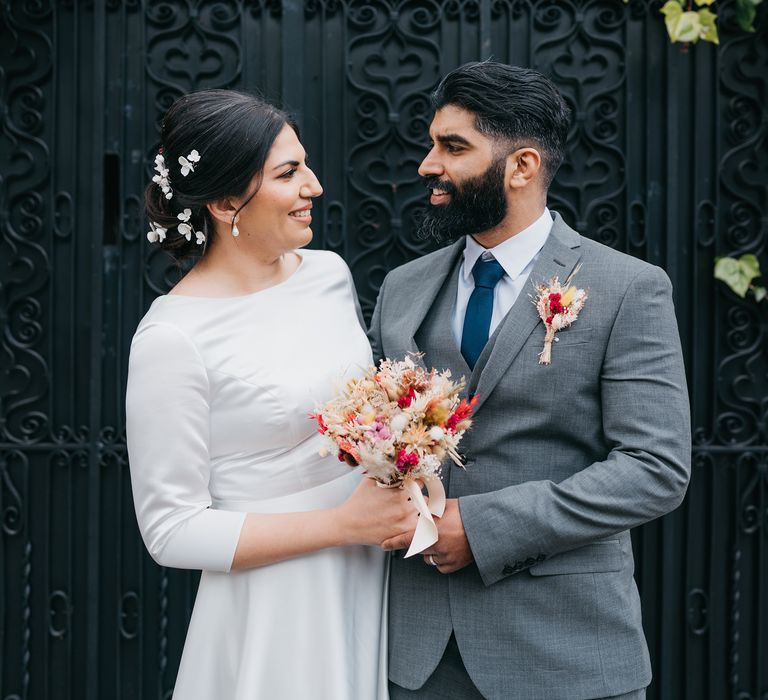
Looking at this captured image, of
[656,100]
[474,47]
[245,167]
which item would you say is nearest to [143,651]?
[245,167]

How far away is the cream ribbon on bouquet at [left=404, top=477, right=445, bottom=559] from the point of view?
2.16 metres

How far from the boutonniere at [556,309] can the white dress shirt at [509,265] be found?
0.48 ft

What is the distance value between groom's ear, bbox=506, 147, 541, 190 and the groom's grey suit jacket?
0.26m

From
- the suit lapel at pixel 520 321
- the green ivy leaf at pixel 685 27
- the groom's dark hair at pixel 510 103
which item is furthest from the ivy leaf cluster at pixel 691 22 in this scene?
the suit lapel at pixel 520 321

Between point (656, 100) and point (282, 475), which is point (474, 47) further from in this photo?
point (282, 475)

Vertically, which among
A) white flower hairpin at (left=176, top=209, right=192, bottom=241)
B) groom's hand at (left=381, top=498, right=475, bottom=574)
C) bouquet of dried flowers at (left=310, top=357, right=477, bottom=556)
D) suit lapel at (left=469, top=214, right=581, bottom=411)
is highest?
white flower hairpin at (left=176, top=209, right=192, bottom=241)

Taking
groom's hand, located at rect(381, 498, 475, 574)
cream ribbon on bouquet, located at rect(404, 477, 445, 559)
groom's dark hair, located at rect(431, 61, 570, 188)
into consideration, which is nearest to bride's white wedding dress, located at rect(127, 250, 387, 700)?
groom's hand, located at rect(381, 498, 475, 574)

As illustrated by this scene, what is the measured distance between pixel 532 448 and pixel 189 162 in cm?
125

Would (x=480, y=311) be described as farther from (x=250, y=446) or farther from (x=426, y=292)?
(x=250, y=446)

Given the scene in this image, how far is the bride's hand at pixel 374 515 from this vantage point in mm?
2275

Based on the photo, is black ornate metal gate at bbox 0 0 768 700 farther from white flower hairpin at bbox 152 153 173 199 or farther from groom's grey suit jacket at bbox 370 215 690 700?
groom's grey suit jacket at bbox 370 215 690 700

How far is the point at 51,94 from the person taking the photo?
4020 millimetres

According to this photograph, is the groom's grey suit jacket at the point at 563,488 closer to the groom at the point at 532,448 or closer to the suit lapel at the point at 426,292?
the groom at the point at 532,448

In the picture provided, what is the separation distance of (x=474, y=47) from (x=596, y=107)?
24.3 inches
